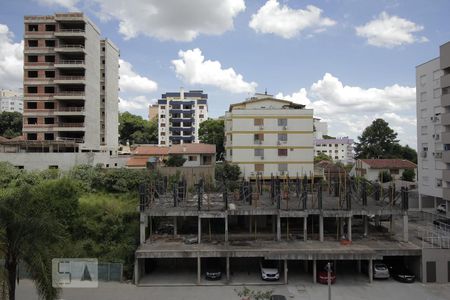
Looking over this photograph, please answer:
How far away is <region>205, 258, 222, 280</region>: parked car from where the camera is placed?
25.8 meters

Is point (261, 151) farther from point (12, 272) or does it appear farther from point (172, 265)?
point (12, 272)

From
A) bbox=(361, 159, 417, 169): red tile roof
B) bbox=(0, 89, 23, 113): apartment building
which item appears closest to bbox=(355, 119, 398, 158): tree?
bbox=(361, 159, 417, 169): red tile roof

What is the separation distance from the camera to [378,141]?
7344 centimetres

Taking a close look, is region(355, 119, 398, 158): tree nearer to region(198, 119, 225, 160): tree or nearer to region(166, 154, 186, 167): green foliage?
region(198, 119, 225, 160): tree

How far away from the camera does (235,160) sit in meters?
50.0

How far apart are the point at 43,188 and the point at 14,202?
16993mm

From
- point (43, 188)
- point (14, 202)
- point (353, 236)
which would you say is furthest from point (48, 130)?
point (353, 236)

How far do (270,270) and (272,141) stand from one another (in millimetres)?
26760

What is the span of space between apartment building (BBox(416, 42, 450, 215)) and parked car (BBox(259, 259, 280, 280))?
78.9ft

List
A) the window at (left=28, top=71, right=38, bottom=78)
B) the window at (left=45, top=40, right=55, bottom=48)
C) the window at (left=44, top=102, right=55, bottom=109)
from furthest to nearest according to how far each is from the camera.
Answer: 1. the window at (left=45, top=40, right=55, bottom=48)
2. the window at (left=28, top=71, right=38, bottom=78)
3. the window at (left=44, top=102, right=55, bottom=109)

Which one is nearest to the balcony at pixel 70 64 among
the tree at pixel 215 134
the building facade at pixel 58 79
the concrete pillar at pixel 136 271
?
the building facade at pixel 58 79

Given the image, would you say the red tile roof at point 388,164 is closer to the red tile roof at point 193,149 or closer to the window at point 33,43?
the red tile roof at point 193,149

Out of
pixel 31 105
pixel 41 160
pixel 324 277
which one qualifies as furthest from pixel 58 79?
pixel 324 277

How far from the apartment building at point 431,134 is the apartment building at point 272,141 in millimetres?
13789
